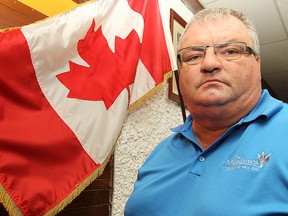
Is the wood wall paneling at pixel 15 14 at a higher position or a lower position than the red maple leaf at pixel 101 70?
higher

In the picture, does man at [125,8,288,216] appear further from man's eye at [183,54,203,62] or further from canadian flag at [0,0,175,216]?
canadian flag at [0,0,175,216]

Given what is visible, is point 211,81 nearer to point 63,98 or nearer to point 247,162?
point 247,162

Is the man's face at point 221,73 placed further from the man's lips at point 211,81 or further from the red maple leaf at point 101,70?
the red maple leaf at point 101,70

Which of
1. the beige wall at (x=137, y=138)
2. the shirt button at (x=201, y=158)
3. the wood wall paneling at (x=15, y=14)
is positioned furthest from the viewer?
the beige wall at (x=137, y=138)

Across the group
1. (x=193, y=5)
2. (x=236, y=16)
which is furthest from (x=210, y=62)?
(x=193, y=5)

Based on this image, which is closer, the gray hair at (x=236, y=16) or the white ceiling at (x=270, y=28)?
the gray hair at (x=236, y=16)

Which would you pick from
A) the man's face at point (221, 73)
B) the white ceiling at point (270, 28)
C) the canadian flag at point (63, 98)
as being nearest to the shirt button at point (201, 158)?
the man's face at point (221, 73)

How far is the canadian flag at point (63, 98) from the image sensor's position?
78cm

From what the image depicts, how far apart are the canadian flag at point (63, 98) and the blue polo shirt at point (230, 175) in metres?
0.25

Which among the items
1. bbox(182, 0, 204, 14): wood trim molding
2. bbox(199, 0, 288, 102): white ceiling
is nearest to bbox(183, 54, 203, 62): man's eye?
bbox(182, 0, 204, 14): wood trim molding

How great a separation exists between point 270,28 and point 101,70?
2361 millimetres

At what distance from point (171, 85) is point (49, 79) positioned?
0.90 m

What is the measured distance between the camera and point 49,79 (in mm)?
896

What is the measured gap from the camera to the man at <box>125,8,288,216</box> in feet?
1.96
